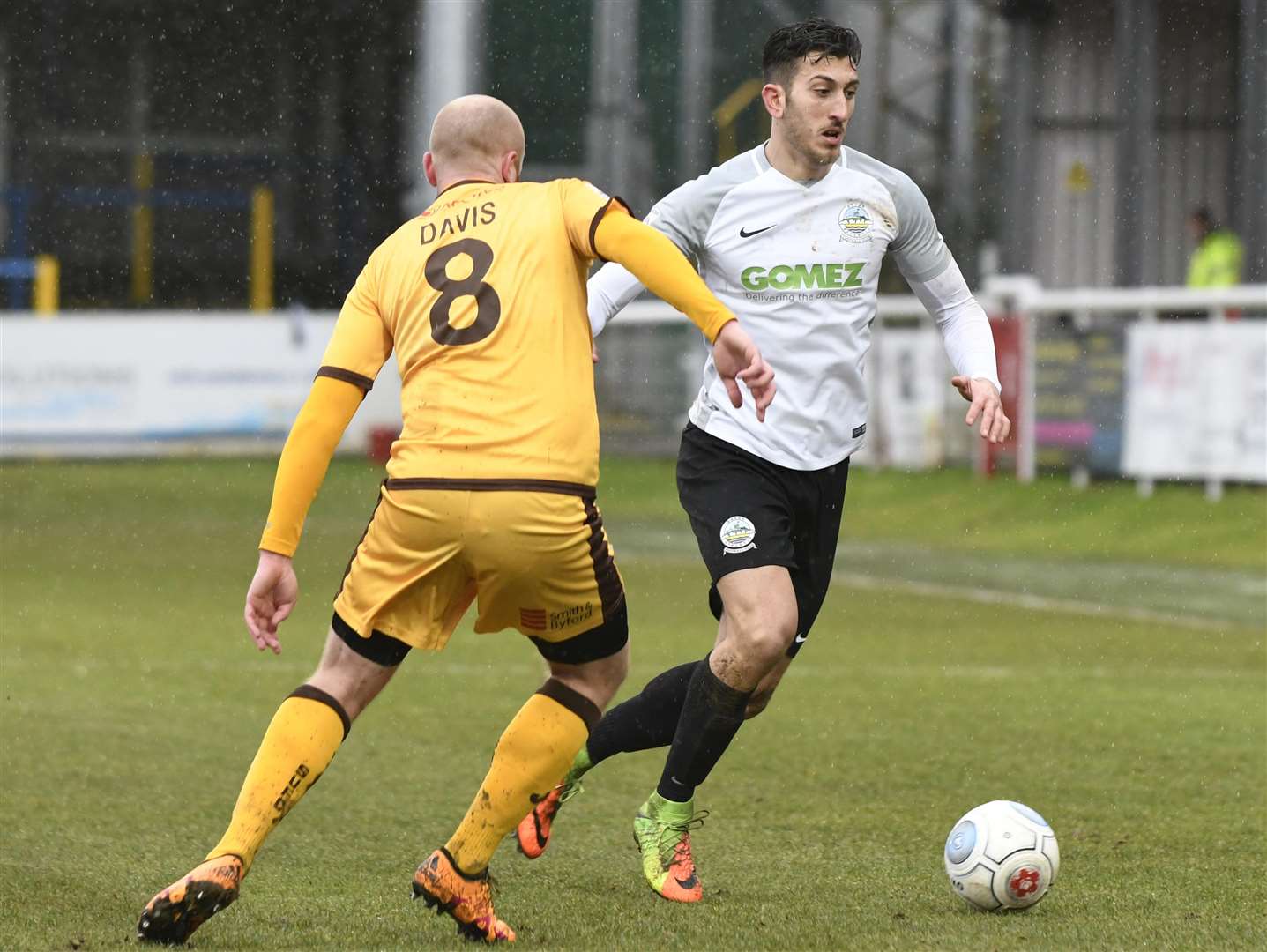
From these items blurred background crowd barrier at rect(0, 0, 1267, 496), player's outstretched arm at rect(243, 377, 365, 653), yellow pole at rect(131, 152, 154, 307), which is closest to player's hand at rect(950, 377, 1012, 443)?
player's outstretched arm at rect(243, 377, 365, 653)

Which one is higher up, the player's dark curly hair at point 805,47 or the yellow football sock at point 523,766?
the player's dark curly hair at point 805,47

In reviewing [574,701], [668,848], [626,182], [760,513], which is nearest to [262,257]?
[626,182]

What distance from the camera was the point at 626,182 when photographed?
26312mm

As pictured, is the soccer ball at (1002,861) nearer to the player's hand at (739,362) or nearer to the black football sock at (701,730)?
the black football sock at (701,730)

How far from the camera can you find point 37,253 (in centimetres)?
2788

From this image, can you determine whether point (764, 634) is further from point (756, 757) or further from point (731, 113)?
point (731, 113)

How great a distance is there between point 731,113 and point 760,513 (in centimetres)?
2162

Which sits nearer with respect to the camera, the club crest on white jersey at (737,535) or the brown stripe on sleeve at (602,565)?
the brown stripe on sleeve at (602,565)

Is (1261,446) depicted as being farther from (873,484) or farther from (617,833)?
(617,833)

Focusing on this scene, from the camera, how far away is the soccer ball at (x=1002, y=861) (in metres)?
4.89

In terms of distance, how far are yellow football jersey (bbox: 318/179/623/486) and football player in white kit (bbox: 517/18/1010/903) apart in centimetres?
75

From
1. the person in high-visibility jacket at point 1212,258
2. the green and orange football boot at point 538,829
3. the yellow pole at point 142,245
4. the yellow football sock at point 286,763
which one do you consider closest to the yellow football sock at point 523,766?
the yellow football sock at point 286,763

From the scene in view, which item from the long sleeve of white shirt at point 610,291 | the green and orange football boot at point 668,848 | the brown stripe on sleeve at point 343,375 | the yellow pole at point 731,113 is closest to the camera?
the brown stripe on sleeve at point 343,375

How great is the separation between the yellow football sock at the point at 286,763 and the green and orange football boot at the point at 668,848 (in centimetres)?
102
